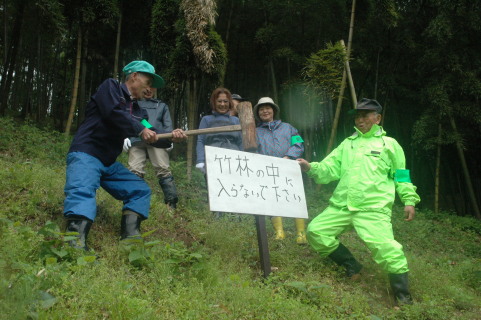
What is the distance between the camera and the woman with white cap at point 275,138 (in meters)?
4.42

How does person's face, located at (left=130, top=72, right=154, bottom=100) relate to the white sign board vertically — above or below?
above

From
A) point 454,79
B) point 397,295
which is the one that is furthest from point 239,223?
point 454,79

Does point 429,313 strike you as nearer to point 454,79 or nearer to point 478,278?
point 478,278

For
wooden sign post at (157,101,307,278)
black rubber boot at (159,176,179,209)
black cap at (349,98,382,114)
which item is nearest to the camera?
wooden sign post at (157,101,307,278)

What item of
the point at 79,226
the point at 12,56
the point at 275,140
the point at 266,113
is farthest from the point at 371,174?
the point at 12,56

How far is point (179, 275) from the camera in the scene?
108 inches

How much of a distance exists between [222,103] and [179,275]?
2580mm

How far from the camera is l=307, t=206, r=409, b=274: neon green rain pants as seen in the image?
319cm

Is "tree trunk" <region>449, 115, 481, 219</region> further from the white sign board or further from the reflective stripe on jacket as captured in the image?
the white sign board

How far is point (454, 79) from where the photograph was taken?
8.46 metres

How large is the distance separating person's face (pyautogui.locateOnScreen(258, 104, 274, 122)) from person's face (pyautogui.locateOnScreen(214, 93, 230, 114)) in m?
0.43

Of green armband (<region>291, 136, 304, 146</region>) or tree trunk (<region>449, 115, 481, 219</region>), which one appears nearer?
green armband (<region>291, 136, 304, 146</region>)

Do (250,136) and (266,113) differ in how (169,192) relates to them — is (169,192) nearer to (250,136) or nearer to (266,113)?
(266,113)

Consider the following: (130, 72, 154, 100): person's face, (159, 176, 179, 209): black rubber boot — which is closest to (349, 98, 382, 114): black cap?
(130, 72, 154, 100): person's face
